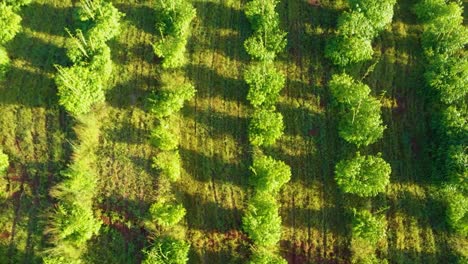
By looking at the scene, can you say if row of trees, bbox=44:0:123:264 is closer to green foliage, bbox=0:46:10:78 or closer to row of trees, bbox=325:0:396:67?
green foliage, bbox=0:46:10:78

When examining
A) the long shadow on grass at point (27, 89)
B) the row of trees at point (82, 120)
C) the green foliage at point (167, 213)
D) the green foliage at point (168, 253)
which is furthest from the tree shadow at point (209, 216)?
the long shadow on grass at point (27, 89)

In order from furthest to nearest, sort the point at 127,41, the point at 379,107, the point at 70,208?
the point at 127,41 → the point at 379,107 → the point at 70,208

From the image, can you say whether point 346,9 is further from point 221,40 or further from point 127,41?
point 127,41

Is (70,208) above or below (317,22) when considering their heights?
below

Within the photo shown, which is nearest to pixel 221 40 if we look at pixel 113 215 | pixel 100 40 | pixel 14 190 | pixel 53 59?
pixel 100 40

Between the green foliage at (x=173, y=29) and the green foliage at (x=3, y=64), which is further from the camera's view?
the green foliage at (x=173, y=29)

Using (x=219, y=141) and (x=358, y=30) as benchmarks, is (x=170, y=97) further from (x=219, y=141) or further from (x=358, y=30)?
(x=358, y=30)

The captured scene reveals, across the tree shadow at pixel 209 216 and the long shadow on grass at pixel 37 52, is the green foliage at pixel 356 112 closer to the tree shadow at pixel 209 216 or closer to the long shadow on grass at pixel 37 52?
the tree shadow at pixel 209 216
